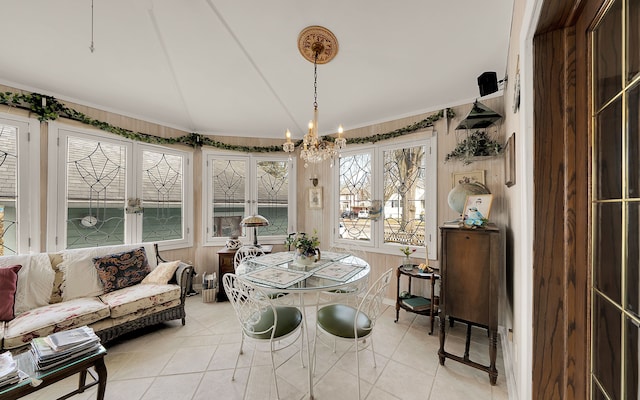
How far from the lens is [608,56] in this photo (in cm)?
85

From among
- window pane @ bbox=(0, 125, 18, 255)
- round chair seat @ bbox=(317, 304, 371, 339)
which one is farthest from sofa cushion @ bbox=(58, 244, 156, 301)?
round chair seat @ bbox=(317, 304, 371, 339)

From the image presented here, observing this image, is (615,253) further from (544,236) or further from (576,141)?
(576,141)

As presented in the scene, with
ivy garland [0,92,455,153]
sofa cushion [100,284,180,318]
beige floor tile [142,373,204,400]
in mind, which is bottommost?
beige floor tile [142,373,204,400]

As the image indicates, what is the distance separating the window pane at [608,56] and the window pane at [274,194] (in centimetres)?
397

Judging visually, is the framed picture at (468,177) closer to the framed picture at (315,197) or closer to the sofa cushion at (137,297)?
the framed picture at (315,197)

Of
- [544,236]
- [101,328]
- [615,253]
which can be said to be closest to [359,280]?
[544,236]

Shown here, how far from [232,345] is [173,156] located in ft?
10.1

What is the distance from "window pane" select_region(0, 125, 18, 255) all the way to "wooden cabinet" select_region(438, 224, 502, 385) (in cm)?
448

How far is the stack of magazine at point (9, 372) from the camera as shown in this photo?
4.14 feet

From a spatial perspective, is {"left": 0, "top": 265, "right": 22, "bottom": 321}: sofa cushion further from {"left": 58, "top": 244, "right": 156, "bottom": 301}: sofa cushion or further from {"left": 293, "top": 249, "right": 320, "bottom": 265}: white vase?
{"left": 293, "top": 249, "right": 320, "bottom": 265}: white vase

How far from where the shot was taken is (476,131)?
285cm

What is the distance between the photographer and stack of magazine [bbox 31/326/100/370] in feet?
4.66

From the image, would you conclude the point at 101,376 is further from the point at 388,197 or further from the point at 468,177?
the point at 468,177

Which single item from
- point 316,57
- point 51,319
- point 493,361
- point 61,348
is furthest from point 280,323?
point 316,57
